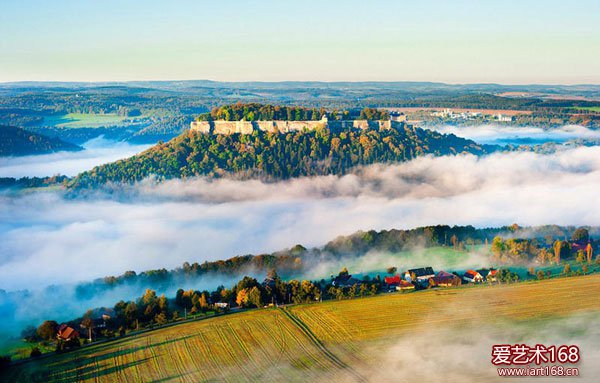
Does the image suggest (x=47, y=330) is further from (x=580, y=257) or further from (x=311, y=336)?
(x=580, y=257)

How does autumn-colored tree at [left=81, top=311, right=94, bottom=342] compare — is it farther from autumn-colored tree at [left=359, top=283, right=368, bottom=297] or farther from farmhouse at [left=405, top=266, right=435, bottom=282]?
farmhouse at [left=405, top=266, right=435, bottom=282]

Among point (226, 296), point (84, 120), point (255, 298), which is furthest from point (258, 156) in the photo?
point (84, 120)

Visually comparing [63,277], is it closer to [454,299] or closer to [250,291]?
[250,291]

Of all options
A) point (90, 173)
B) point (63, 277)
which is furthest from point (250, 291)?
point (90, 173)

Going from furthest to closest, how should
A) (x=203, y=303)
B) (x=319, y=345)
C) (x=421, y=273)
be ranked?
(x=421, y=273) → (x=203, y=303) → (x=319, y=345)

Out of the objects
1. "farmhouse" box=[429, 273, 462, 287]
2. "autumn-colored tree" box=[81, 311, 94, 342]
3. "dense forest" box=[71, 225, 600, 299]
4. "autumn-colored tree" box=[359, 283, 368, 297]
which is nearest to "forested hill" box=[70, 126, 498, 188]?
"dense forest" box=[71, 225, 600, 299]
